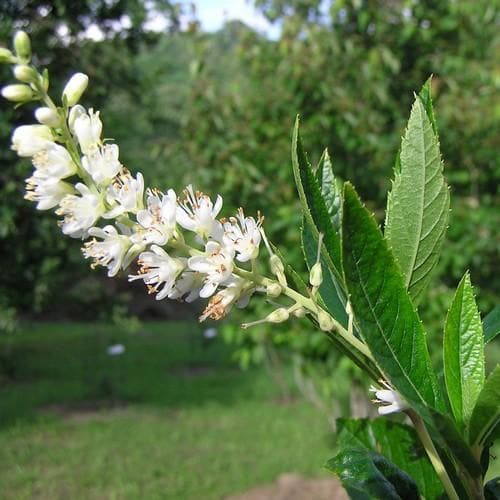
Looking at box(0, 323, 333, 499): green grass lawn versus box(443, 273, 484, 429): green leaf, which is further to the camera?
box(0, 323, 333, 499): green grass lawn

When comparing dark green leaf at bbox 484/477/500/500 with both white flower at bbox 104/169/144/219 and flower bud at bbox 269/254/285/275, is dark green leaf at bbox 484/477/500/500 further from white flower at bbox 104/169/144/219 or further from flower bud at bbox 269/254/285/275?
white flower at bbox 104/169/144/219

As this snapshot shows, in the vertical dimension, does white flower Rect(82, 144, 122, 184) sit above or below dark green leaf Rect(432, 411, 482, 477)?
above

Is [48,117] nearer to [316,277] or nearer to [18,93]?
[18,93]

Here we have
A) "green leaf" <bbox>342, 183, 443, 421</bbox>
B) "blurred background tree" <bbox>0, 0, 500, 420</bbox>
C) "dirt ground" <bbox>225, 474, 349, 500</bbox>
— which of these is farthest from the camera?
"dirt ground" <bbox>225, 474, 349, 500</bbox>

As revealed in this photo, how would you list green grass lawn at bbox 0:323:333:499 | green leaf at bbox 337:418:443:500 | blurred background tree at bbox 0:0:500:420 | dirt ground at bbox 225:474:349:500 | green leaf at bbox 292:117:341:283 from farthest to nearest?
green grass lawn at bbox 0:323:333:499
dirt ground at bbox 225:474:349:500
blurred background tree at bbox 0:0:500:420
green leaf at bbox 337:418:443:500
green leaf at bbox 292:117:341:283

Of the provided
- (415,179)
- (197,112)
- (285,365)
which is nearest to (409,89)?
(197,112)

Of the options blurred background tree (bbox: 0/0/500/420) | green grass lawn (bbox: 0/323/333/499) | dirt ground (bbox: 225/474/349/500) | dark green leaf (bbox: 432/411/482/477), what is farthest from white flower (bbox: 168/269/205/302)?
green grass lawn (bbox: 0/323/333/499)

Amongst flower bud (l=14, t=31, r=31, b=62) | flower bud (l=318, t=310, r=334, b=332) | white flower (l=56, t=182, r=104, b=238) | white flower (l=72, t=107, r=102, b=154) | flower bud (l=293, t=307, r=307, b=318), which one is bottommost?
flower bud (l=318, t=310, r=334, b=332)
